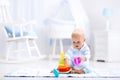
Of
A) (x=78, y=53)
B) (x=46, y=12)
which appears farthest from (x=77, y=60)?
(x=46, y=12)

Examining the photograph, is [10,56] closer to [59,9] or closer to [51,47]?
[51,47]

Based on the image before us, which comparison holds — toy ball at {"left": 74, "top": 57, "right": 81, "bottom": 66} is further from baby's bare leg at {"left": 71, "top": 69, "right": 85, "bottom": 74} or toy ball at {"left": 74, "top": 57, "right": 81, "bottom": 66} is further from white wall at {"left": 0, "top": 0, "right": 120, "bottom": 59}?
white wall at {"left": 0, "top": 0, "right": 120, "bottom": 59}

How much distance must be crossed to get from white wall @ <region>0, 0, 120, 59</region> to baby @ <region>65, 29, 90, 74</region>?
245 centimetres

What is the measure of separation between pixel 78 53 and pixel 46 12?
260 centimetres

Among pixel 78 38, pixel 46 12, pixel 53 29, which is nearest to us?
pixel 78 38

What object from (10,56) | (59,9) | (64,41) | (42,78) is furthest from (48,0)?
(42,78)

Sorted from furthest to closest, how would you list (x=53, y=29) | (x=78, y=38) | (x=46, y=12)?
(x=46, y=12)
(x=53, y=29)
(x=78, y=38)

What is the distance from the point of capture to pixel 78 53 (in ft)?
7.52

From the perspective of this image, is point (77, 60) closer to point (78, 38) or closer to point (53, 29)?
point (78, 38)

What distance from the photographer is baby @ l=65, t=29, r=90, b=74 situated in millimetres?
2229

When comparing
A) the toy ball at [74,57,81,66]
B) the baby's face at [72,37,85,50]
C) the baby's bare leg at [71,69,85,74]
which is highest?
the baby's face at [72,37,85,50]

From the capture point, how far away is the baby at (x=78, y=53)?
87.7 inches

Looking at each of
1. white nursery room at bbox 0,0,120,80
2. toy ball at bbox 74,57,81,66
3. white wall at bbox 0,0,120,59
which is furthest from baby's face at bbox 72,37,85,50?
white wall at bbox 0,0,120,59

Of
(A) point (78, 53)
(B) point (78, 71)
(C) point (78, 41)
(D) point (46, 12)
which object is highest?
(D) point (46, 12)
